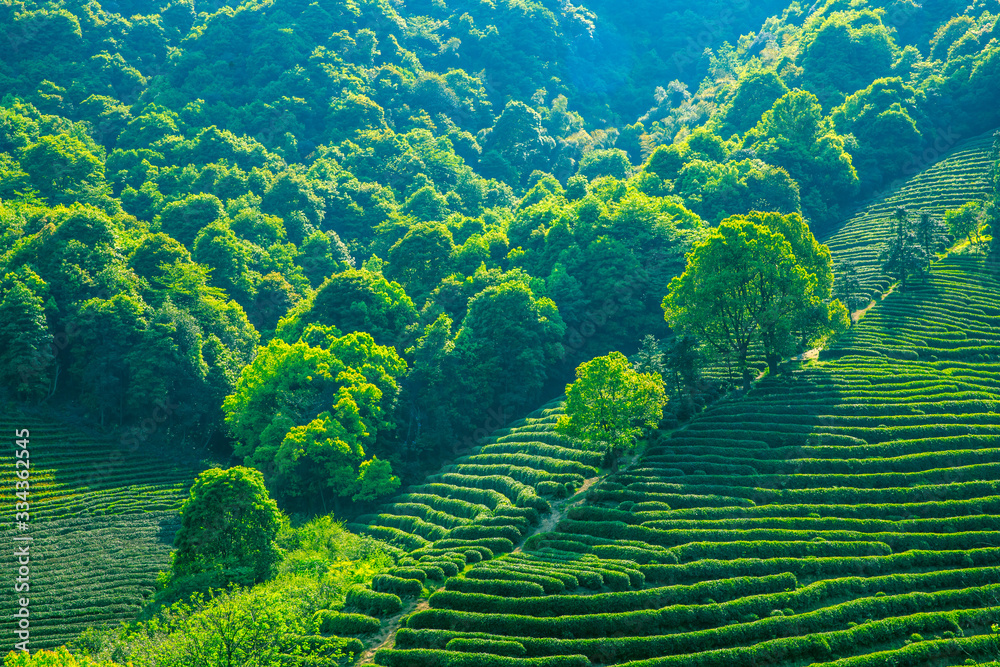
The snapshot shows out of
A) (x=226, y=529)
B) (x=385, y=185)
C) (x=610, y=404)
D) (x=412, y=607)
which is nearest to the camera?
(x=412, y=607)

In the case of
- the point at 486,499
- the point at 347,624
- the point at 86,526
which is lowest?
the point at 347,624

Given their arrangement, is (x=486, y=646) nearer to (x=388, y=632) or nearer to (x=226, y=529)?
(x=388, y=632)

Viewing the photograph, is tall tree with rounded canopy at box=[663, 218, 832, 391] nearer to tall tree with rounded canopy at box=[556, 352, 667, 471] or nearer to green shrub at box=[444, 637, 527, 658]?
tall tree with rounded canopy at box=[556, 352, 667, 471]

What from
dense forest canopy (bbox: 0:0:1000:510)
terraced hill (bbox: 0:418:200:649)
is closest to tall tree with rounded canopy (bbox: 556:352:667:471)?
dense forest canopy (bbox: 0:0:1000:510)

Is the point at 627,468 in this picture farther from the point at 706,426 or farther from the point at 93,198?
the point at 93,198

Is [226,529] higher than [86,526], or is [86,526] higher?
[226,529]

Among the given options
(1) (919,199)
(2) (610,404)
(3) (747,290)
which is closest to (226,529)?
(2) (610,404)

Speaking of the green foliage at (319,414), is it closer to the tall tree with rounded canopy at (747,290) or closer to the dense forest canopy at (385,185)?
the dense forest canopy at (385,185)
